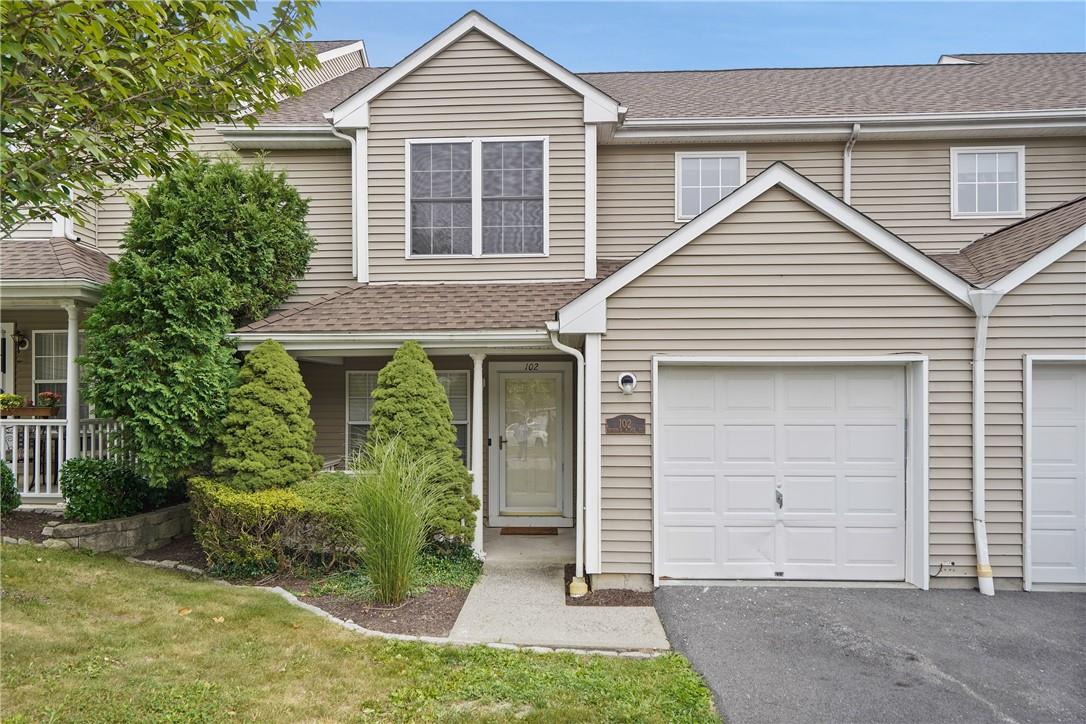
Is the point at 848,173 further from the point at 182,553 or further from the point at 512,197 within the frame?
the point at 182,553

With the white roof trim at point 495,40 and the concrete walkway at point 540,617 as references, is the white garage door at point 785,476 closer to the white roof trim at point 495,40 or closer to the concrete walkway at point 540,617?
the concrete walkway at point 540,617

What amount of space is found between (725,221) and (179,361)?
6171 millimetres

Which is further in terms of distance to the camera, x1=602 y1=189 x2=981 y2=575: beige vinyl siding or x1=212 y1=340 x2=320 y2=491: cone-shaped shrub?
x1=212 y1=340 x2=320 y2=491: cone-shaped shrub

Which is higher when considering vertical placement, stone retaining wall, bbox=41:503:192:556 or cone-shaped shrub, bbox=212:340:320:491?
cone-shaped shrub, bbox=212:340:320:491

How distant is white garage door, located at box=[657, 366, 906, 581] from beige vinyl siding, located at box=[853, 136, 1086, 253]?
374 centimetres

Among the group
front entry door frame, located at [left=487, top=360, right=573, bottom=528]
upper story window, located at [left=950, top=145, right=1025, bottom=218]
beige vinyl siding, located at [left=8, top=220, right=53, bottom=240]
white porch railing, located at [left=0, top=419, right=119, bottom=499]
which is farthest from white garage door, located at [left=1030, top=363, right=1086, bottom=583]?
beige vinyl siding, located at [left=8, top=220, right=53, bottom=240]

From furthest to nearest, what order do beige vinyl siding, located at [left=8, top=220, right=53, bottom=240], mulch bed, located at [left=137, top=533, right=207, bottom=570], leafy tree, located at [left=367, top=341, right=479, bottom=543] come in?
1. beige vinyl siding, located at [left=8, top=220, right=53, bottom=240]
2. mulch bed, located at [left=137, top=533, right=207, bottom=570]
3. leafy tree, located at [left=367, top=341, right=479, bottom=543]

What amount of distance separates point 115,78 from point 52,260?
5.85 m

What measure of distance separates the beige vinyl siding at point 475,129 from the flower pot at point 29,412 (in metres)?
4.87

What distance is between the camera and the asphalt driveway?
160 inches

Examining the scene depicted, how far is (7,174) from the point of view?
3.89m

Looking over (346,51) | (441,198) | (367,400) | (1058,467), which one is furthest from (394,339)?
(346,51)

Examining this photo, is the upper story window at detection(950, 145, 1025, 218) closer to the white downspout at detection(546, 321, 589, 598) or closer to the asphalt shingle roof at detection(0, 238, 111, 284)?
the white downspout at detection(546, 321, 589, 598)

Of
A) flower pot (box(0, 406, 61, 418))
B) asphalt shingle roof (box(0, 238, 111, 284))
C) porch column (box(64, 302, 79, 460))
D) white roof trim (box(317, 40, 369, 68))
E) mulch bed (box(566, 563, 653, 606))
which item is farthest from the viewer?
white roof trim (box(317, 40, 369, 68))
